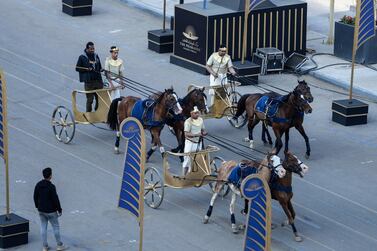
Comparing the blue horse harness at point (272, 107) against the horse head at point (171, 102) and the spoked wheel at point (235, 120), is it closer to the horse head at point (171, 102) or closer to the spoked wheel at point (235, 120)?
the spoked wheel at point (235, 120)

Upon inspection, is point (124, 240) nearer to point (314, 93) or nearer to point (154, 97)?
point (154, 97)

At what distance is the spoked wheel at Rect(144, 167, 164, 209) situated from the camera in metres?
28.0

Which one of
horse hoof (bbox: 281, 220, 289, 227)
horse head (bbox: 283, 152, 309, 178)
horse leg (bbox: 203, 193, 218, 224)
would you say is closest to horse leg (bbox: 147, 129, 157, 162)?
horse leg (bbox: 203, 193, 218, 224)

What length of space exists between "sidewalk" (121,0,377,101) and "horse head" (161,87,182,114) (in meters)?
8.35

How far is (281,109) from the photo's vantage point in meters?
31.1

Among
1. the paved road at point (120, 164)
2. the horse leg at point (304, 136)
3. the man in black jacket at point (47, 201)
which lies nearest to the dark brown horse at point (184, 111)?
the paved road at point (120, 164)

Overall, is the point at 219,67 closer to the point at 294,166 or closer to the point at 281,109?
the point at 281,109

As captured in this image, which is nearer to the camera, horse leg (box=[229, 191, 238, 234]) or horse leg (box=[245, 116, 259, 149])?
horse leg (box=[229, 191, 238, 234])

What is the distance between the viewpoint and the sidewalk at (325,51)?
37844mm

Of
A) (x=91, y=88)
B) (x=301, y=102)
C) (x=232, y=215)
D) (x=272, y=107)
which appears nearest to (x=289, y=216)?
(x=232, y=215)

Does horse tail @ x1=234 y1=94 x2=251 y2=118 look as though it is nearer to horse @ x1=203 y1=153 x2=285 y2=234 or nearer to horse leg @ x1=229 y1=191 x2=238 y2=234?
horse @ x1=203 y1=153 x2=285 y2=234

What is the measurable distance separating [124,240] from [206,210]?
2384 millimetres

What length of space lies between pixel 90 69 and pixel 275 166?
8.01 meters

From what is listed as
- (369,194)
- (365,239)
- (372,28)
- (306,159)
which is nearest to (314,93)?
(372,28)
